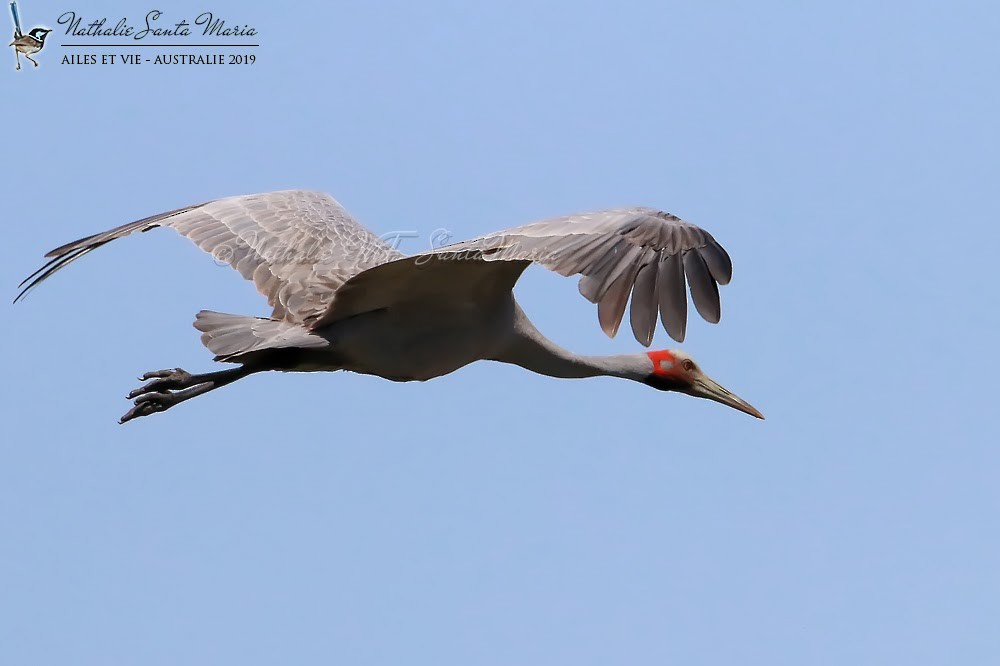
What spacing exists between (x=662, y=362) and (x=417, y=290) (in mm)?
2351

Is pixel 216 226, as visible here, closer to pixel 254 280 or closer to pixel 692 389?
pixel 254 280

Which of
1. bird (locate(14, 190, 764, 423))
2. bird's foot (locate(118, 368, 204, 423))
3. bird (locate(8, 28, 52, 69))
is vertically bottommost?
bird's foot (locate(118, 368, 204, 423))

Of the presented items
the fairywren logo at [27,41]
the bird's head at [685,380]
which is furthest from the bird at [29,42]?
the bird's head at [685,380]

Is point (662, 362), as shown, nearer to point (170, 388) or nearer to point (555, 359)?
point (555, 359)

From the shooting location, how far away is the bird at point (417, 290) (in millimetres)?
6152

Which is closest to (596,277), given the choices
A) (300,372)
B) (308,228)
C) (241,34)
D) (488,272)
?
(488,272)

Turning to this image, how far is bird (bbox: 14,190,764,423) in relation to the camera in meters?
6.15

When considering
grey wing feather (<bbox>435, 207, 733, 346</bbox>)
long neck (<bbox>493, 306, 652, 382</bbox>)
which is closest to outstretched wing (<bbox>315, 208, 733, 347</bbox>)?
grey wing feather (<bbox>435, 207, 733, 346</bbox>)

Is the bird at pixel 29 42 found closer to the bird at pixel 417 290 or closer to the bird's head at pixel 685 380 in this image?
the bird at pixel 417 290

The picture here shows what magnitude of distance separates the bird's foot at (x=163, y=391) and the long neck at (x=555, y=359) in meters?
1.85

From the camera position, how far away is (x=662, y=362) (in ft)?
29.6

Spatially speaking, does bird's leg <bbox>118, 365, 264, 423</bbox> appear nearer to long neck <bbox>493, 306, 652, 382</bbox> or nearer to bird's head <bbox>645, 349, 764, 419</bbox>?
long neck <bbox>493, 306, 652, 382</bbox>

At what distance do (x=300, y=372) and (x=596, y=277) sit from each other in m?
2.56

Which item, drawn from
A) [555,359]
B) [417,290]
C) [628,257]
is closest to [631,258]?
[628,257]
